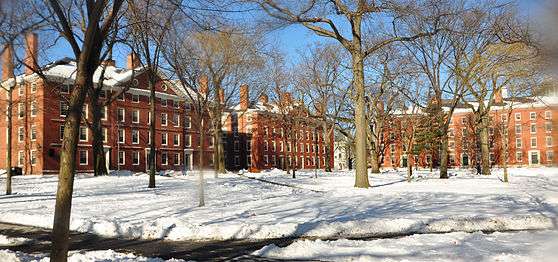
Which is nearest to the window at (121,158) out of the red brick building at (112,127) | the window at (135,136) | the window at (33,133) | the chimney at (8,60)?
the red brick building at (112,127)

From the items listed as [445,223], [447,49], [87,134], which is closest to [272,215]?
[445,223]

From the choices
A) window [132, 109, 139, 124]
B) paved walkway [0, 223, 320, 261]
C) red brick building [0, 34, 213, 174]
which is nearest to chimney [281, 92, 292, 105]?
red brick building [0, 34, 213, 174]

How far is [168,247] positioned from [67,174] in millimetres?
3824

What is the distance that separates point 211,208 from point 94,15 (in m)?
9.75

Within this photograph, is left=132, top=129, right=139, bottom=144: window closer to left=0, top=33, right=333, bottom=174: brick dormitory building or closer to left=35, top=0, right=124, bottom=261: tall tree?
left=0, top=33, right=333, bottom=174: brick dormitory building

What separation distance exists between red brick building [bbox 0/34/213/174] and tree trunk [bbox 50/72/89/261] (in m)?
39.4

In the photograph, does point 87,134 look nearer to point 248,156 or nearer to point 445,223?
point 248,156

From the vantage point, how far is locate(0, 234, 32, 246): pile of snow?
1098 cm

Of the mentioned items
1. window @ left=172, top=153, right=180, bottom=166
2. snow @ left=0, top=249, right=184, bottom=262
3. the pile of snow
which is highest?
window @ left=172, top=153, right=180, bottom=166

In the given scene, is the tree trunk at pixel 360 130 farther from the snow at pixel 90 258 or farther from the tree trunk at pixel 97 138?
the tree trunk at pixel 97 138

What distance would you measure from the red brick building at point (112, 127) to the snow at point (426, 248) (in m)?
37.6

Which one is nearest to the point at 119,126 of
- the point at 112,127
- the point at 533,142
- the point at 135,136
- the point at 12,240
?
the point at 112,127

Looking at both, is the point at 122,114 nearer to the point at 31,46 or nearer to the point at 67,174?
the point at 31,46

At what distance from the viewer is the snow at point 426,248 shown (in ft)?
26.4
